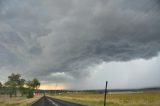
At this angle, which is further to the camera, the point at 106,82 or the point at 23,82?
the point at 23,82

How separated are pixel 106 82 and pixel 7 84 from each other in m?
134

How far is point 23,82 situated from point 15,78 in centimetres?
752

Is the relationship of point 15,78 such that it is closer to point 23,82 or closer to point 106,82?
point 23,82

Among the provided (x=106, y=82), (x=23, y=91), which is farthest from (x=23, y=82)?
(x=106, y=82)

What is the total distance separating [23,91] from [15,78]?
35.8ft

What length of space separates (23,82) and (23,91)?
17.9 ft

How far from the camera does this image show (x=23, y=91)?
16075 cm

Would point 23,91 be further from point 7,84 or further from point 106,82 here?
point 106,82

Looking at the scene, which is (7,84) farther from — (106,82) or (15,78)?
(106,82)

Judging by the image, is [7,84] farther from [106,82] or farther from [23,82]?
[106,82]

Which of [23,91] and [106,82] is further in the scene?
[23,91]

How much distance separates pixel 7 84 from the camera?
15238cm

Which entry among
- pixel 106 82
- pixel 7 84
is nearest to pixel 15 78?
pixel 7 84

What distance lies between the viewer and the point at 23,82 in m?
161
